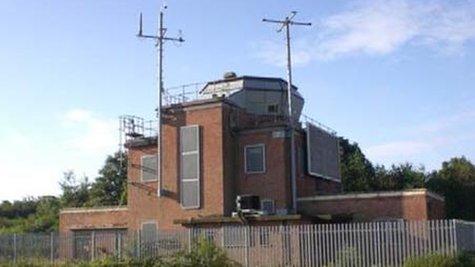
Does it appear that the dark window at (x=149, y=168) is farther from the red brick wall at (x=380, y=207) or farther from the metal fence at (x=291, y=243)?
the red brick wall at (x=380, y=207)

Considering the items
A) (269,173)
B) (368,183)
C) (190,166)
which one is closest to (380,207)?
(269,173)

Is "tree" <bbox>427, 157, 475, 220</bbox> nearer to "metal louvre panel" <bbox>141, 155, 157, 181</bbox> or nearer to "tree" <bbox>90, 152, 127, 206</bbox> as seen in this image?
"metal louvre panel" <bbox>141, 155, 157, 181</bbox>

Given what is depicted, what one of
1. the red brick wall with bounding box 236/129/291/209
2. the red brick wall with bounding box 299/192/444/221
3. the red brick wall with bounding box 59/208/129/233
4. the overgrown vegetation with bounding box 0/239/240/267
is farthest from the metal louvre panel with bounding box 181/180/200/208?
the overgrown vegetation with bounding box 0/239/240/267

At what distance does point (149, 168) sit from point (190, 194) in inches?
Result: 162

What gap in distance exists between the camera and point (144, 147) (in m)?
47.2

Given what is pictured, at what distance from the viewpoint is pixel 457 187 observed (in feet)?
212

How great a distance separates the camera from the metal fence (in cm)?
3022

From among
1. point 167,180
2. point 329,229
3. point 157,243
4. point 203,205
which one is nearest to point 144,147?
point 167,180

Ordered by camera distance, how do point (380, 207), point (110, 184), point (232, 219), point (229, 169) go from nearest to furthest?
1. point (380, 207)
2. point (232, 219)
3. point (229, 169)
4. point (110, 184)

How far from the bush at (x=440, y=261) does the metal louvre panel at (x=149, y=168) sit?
21309 mm

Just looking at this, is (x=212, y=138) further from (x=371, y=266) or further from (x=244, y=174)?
(x=371, y=266)

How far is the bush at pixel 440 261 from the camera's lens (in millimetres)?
26984

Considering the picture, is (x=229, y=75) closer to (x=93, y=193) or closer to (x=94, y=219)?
(x=94, y=219)

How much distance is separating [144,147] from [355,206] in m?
14.5
